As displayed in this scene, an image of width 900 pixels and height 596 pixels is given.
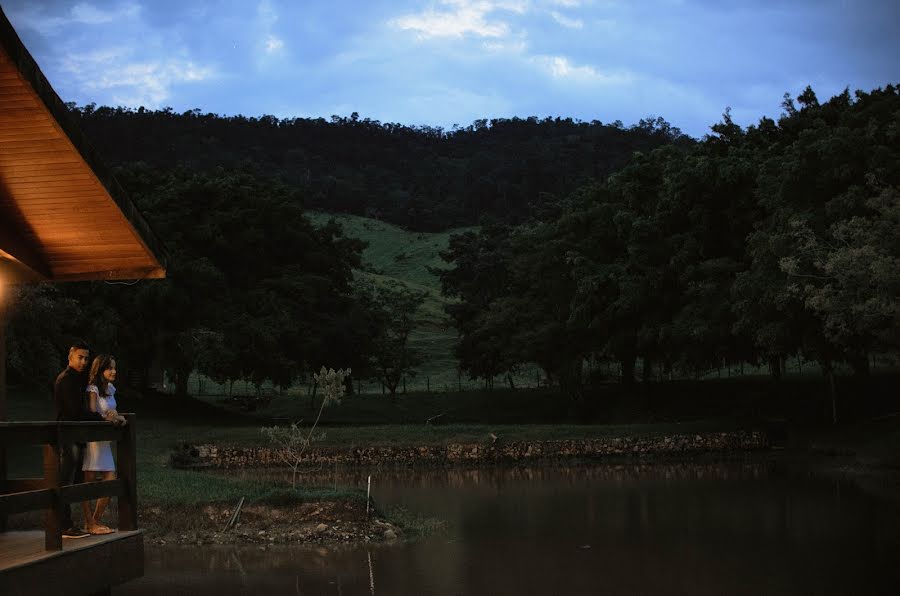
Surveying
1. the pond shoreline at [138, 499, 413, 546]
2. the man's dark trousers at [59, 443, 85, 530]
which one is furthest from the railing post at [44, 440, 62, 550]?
the pond shoreline at [138, 499, 413, 546]

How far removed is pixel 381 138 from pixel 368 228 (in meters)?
49.5

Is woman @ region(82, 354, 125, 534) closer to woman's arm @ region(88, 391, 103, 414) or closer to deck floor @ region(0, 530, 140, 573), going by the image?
woman's arm @ region(88, 391, 103, 414)

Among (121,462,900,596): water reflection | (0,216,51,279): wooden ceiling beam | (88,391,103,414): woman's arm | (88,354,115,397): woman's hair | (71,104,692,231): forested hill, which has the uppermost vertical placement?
(71,104,692,231): forested hill

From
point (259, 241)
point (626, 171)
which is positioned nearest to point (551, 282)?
point (626, 171)

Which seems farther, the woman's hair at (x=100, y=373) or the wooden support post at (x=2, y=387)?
the woman's hair at (x=100, y=373)

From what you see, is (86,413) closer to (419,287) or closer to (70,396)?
(70,396)

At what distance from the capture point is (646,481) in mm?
30844

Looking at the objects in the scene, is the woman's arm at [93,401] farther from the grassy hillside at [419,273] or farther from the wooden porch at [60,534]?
the grassy hillside at [419,273]

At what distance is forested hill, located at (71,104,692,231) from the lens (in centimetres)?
14488

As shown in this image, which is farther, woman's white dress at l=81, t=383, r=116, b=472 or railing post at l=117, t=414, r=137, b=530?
woman's white dress at l=81, t=383, r=116, b=472

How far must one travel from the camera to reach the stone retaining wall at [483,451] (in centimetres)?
3709

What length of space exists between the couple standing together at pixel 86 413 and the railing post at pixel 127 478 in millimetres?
142

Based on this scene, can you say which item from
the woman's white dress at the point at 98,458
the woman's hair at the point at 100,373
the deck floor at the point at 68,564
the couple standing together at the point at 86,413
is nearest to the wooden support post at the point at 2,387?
the deck floor at the point at 68,564

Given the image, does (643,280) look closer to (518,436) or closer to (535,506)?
(518,436)
